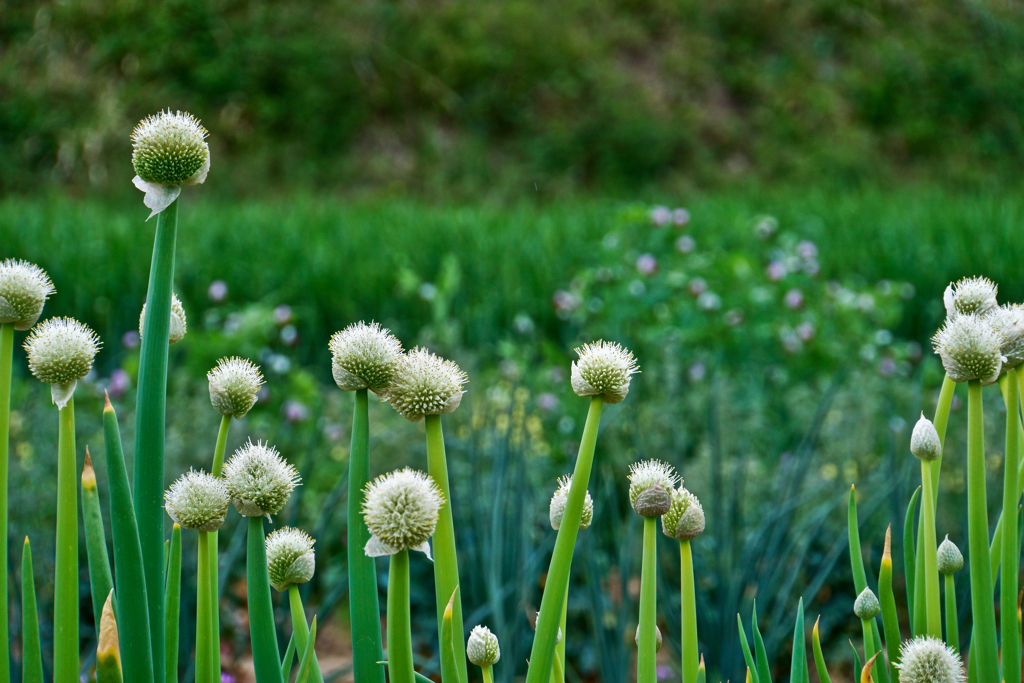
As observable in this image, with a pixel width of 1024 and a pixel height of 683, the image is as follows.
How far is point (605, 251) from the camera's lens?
3721 mm

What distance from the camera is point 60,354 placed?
0.67 meters

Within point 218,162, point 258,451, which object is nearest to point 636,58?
point 218,162

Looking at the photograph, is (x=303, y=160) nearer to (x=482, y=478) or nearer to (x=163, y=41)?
(x=163, y=41)

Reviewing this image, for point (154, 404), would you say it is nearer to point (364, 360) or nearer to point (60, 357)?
point (60, 357)

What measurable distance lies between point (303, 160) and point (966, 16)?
856cm

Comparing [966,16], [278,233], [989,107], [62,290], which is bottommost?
[62,290]

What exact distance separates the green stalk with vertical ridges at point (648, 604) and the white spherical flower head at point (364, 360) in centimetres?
25

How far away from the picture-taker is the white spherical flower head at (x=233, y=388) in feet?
2.38

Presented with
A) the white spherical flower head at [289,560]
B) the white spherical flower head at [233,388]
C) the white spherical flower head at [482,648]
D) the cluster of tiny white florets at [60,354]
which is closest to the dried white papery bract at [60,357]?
the cluster of tiny white florets at [60,354]

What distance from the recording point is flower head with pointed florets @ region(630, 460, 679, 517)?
68 cm

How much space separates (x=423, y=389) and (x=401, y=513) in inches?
3.7

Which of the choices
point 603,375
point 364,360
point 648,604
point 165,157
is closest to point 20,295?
point 165,157

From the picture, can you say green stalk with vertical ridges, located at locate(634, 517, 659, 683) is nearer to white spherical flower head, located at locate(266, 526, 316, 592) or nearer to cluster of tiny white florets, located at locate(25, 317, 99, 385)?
white spherical flower head, located at locate(266, 526, 316, 592)

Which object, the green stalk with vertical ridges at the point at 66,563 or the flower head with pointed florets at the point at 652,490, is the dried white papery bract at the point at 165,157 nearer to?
the green stalk with vertical ridges at the point at 66,563
